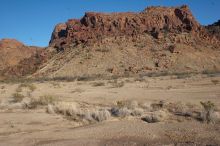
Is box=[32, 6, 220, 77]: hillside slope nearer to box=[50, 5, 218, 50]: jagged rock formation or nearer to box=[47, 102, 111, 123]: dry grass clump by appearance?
box=[50, 5, 218, 50]: jagged rock formation

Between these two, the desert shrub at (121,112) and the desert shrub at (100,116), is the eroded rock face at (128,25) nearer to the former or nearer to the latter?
the desert shrub at (121,112)

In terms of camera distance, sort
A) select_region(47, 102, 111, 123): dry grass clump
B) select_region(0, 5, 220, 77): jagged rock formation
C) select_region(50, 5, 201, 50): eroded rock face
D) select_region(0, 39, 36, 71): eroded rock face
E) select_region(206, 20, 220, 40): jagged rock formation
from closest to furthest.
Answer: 1. select_region(47, 102, 111, 123): dry grass clump
2. select_region(0, 5, 220, 77): jagged rock formation
3. select_region(50, 5, 201, 50): eroded rock face
4. select_region(206, 20, 220, 40): jagged rock formation
5. select_region(0, 39, 36, 71): eroded rock face

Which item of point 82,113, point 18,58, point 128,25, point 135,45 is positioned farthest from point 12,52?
point 82,113

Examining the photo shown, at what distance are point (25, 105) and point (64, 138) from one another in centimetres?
993

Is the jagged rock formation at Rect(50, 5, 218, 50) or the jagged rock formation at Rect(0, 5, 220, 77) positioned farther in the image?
the jagged rock formation at Rect(50, 5, 218, 50)

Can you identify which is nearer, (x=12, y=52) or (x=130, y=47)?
(x=130, y=47)

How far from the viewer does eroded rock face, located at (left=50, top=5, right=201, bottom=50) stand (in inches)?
3674

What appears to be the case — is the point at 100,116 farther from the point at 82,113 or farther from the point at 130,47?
the point at 130,47

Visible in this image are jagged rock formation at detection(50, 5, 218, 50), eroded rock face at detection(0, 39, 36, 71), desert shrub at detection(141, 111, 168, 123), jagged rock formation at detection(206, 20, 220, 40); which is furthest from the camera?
eroded rock face at detection(0, 39, 36, 71)

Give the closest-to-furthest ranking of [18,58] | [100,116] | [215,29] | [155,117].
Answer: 1. [155,117]
2. [100,116]
3. [215,29]
4. [18,58]

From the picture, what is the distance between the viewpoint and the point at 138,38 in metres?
90.0

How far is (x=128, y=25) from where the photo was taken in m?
95.9

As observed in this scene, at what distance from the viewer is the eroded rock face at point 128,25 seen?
9331 centimetres

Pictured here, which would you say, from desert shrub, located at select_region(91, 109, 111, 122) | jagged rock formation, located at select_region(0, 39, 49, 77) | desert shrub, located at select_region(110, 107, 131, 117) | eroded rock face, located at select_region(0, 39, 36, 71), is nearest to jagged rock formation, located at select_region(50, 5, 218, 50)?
jagged rock formation, located at select_region(0, 39, 49, 77)
